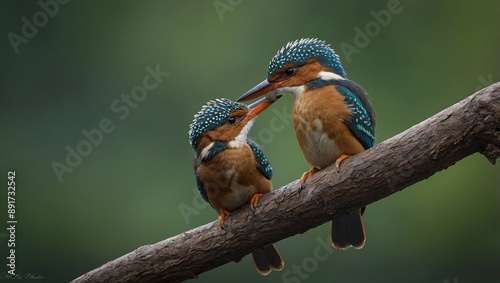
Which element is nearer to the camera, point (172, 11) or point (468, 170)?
point (468, 170)

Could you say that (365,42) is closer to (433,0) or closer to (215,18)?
(433,0)

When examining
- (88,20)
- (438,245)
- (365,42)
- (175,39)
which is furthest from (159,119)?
(438,245)

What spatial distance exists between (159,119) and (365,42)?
6.05ft

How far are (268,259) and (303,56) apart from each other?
3.29 ft

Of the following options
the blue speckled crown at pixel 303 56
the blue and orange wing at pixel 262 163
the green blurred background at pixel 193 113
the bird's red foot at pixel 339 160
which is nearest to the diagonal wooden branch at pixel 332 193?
the bird's red foot at pixel 339 160

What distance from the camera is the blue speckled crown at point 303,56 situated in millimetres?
3358

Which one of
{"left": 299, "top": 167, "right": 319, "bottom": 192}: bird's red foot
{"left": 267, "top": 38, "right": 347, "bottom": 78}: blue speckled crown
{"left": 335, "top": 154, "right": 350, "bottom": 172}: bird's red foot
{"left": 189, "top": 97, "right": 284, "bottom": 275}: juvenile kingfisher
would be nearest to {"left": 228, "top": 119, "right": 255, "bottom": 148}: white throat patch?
{"left": 189, "top": 97, "right": 284, "bottom": 275}: juvenile kingfisher

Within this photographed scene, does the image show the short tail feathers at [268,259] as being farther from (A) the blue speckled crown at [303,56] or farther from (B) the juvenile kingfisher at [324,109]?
(A) the blue speckled crown at [303,56]

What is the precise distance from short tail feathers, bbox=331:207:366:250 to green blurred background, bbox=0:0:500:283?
1989 millimetres

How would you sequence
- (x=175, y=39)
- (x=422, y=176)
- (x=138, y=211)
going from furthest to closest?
(x=175, y=39) < (x=138, y=211) < (x=422, y=176)

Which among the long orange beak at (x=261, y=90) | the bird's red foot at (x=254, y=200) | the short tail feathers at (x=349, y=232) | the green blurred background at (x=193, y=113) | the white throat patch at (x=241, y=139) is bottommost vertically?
the short tail feathers at (x=349, y=232)

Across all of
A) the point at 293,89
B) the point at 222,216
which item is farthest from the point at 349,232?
the point at 293,89

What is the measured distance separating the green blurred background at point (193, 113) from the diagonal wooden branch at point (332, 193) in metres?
1.98

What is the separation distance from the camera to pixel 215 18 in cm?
674
